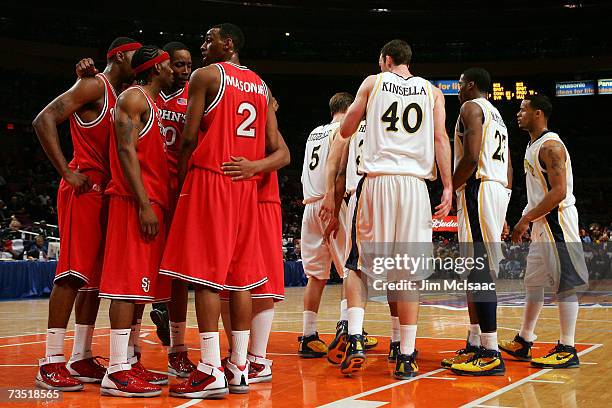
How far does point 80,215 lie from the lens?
4.72 meters

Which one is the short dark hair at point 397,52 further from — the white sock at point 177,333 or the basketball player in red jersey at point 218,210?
the white sock at point 177,333

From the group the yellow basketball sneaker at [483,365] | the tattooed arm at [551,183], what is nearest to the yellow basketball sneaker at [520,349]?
the yellow basketball sneaker at [483,365]

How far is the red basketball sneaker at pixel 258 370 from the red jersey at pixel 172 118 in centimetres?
145

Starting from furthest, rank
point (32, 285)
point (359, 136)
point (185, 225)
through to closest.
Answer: point (32, 285) → point (359, 136) → point (185, 225)

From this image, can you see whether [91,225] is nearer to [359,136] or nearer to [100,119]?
[100,119]

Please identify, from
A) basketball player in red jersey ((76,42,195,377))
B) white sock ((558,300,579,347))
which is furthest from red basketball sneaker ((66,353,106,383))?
white sock ((558,300,579,347))

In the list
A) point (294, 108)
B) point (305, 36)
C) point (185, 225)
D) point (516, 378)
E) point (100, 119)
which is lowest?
point (516, 378)

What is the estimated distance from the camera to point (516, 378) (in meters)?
5.07

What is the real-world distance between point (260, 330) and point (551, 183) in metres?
2.68

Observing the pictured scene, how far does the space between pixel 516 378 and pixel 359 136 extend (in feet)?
8.64

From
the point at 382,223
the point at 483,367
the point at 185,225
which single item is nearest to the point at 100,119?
the point at 185,225

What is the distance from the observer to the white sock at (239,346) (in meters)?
4.44

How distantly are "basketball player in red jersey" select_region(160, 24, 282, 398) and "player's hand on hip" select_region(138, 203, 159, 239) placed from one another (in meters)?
0.13

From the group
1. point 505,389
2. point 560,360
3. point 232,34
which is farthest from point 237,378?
point 560,360
